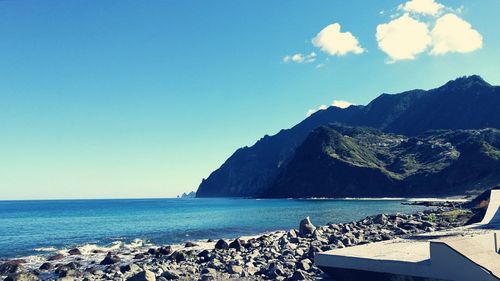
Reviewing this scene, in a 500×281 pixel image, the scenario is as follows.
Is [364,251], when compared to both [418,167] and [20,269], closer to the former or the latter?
[20,269]

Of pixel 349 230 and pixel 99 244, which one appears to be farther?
pixel 99 244

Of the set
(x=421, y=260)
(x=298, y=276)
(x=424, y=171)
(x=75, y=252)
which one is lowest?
(x=75, y=252)

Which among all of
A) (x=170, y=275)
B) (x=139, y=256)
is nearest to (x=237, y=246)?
(x=139, y=256)

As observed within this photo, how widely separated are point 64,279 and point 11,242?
3610 cm

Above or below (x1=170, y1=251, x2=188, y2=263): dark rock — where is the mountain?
above

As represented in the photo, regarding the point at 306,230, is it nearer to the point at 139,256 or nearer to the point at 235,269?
the point at 139,256

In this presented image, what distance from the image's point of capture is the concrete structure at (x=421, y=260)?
40.7 feet

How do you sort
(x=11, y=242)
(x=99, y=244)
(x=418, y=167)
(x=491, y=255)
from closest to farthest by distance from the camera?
(x=491, y=255) < (x=99, y=244) < (x=11, y=242) < (x=418, y=167)

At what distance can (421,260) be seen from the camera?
13.8 m

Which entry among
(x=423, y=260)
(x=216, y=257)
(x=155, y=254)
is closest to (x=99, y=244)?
(x=155, y=254)

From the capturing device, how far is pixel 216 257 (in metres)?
28.2

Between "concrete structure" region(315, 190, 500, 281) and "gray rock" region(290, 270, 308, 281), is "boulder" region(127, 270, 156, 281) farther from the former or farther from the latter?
"concrete structure" region(315, 190, 500, 281)

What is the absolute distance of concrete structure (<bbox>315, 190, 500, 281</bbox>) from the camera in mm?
12406

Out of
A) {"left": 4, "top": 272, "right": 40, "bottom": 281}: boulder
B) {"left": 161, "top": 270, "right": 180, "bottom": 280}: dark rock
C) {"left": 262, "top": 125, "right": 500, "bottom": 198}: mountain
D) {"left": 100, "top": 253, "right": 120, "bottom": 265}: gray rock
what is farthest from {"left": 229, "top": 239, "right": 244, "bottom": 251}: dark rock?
{"left": 262, "top": 125, "right": 500, "bottom": 198}: mountain
